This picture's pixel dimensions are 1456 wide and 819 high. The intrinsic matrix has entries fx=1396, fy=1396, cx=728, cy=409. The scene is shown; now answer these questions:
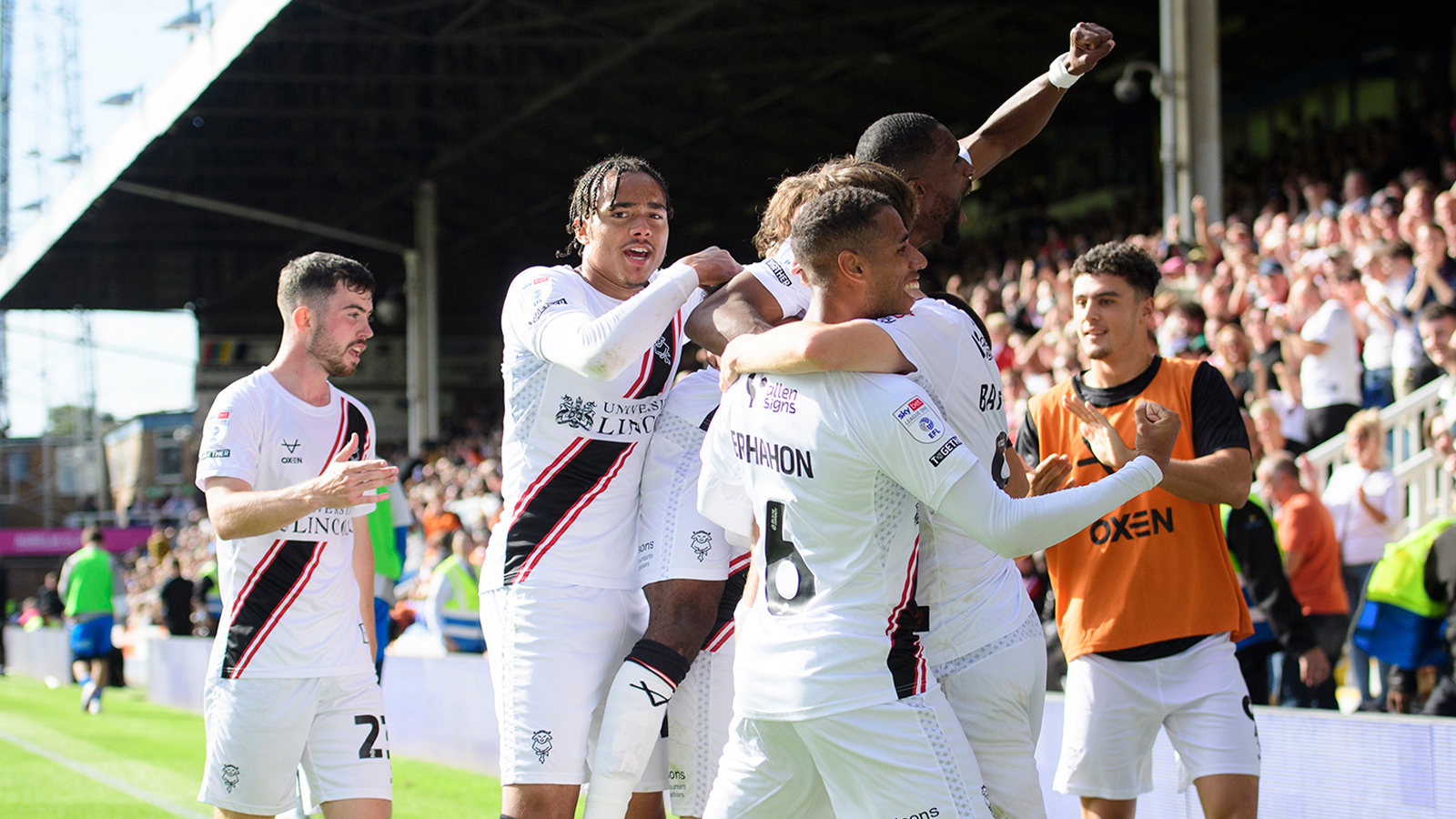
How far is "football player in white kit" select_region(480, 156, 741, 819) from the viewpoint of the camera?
360cm

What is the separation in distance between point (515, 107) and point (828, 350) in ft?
74.4

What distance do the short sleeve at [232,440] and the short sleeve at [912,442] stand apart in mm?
2108

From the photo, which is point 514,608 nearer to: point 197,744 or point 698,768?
point 698,768

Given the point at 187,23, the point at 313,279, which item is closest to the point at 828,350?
the point at 313,279

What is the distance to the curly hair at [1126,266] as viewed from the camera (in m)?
4.43

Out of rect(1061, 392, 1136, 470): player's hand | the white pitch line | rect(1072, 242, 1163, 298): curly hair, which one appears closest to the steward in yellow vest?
rect(1072, 242, 1163, 298): curly hair

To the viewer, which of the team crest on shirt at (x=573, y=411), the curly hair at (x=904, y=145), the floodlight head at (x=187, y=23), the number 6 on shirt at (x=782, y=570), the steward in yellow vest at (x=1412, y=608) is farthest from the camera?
the floodlight head at (x=187, y=23)

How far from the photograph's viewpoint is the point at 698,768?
3.75m

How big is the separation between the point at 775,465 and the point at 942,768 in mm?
714

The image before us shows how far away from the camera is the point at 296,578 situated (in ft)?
13.9

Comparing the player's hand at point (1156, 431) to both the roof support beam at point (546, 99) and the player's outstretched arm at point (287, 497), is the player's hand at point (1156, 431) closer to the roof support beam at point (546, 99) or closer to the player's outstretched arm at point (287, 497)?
the player's outstretched arm at point (287, 497)

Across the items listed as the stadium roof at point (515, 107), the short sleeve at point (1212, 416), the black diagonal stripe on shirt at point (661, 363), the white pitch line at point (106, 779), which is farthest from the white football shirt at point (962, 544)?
the stadium roof at point (515, 107)

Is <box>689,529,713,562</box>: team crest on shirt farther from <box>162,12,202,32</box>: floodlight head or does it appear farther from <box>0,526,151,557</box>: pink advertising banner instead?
<box>0,526,151,557</box>: pink advertising banner

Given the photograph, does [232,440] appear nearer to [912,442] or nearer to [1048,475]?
[912,442]
